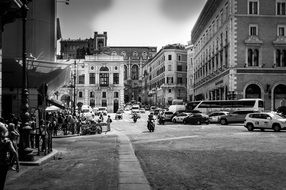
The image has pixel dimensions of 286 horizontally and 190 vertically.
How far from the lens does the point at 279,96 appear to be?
178 ft

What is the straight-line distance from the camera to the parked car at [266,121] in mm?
32719

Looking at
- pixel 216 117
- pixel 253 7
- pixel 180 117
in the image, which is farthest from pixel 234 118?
pixel 253 7


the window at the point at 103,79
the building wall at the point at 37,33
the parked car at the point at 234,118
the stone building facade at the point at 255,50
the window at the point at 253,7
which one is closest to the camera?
the building wall at the point at 37,33

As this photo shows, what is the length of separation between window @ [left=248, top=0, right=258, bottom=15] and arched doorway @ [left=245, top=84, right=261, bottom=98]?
9.73m

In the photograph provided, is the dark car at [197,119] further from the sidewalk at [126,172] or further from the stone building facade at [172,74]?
the stone building facade at [172,74]

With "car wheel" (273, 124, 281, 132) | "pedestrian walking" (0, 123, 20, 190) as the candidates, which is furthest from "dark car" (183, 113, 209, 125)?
"pedestrian walking" (0, 123, 20, 190)

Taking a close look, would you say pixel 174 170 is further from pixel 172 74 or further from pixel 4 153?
pixel 172 74

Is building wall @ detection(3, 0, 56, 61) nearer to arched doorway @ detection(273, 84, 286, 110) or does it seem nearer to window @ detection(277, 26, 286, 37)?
arched doorway @ detection(273, 84, 286, 110)

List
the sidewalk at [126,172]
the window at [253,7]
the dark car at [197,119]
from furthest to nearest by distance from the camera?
the window at [253,7], the dark car at [197,119], the sidewalk at [126,172]

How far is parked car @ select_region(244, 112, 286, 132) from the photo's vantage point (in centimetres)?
3272

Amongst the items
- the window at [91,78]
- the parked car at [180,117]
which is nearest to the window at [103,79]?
the window at [91,78]

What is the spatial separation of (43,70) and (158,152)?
17791mm

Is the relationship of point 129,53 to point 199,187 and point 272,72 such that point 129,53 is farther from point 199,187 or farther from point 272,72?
point 199,187

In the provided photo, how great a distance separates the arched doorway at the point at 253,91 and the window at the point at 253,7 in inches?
383
